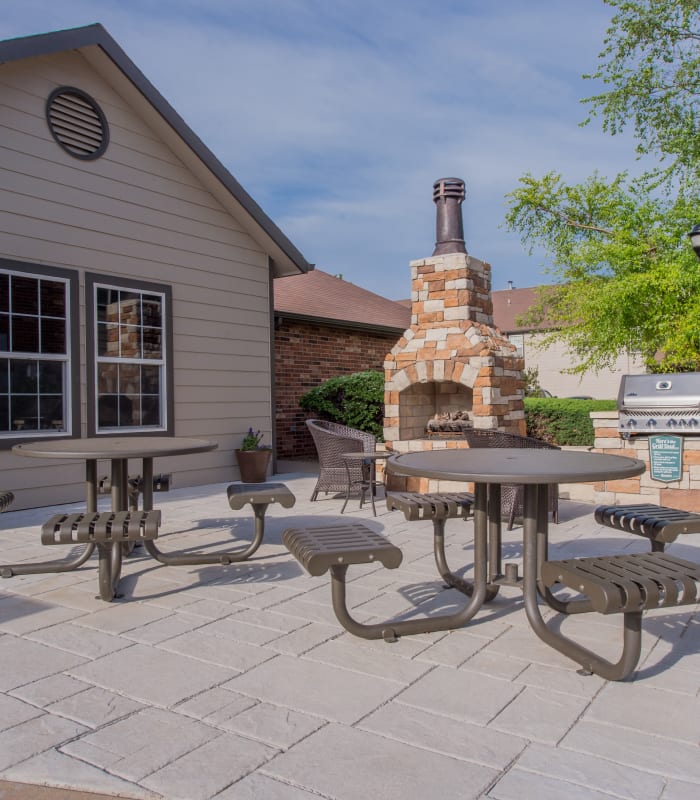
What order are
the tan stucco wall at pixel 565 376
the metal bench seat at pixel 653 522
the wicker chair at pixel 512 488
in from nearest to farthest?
the metal bench seat at pixel 653 522 → the wicker chair at pixel 512 488 → the tan stucco wall at pixel 565 376

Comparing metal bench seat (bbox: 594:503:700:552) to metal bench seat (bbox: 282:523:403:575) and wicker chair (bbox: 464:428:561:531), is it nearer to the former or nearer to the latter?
metal bench seat (bbox: 282:523:403:575)

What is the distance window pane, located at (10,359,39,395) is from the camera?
22.5 ft

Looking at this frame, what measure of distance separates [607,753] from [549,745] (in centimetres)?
17

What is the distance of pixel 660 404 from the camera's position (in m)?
6.25

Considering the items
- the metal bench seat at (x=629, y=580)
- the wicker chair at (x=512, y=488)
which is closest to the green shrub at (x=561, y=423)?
the wicker chair at (x=512, y=488)

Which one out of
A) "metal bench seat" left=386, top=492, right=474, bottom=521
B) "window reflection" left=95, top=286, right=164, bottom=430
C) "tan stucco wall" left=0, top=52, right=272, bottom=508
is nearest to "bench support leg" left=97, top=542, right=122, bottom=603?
"metal bench seat" left=386, top=492, right=474, bottom=521

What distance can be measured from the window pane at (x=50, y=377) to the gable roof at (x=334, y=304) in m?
3.80

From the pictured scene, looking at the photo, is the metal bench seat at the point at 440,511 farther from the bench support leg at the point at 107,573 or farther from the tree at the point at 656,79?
the tree at the point at 656,79

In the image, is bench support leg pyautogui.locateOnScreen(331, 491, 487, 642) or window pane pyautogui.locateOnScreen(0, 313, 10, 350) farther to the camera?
window pane pyautogui.locateOnScreen(0, 313, 10, 350)

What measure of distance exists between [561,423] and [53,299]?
28.7 ft

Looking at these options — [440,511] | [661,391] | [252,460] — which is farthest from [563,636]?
[252,460]

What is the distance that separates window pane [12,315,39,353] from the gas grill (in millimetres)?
5787

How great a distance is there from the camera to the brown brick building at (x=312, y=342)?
1075 centimetres

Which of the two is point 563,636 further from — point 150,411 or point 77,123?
point 77,123
